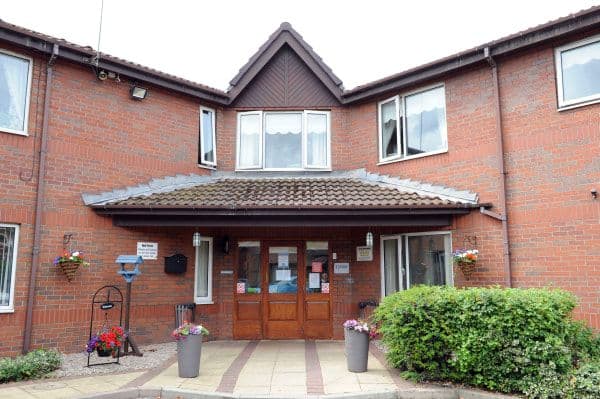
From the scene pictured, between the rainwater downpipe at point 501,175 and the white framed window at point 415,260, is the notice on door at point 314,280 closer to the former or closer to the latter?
the white framed window at point 415,260

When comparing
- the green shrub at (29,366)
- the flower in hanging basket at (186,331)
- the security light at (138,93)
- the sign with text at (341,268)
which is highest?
the security light at (138,93)

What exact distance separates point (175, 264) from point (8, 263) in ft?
10.4

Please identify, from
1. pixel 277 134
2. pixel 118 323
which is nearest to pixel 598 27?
pixel 277 134

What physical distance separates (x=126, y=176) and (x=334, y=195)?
14.8 feet

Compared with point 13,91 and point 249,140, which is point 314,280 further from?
point 13,91

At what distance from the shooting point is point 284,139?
12.4 m

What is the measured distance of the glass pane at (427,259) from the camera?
390 inches

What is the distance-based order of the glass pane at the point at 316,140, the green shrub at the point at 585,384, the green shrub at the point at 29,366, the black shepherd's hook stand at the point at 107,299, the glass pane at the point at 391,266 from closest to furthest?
1. the green shrub at the point at 585,384
2. the green shrub at the point at 29,366
3. the black shepherd's hook stand at the point at 107,299
4. the glass pane at the point at 391,266
5. the glass pane at the point at 316,140

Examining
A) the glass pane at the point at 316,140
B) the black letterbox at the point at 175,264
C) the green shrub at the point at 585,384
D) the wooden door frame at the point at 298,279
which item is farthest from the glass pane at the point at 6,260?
the green shrub at the point at 585,384

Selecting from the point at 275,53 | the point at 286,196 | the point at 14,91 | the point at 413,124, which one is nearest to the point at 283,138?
the point at 275,53

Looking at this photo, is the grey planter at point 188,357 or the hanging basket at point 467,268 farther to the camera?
the hanging basket at point 467,268

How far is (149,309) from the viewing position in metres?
10.1

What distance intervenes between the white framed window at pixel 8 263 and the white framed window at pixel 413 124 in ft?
25.9

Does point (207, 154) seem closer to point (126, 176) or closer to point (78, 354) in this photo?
point (126, 176)
